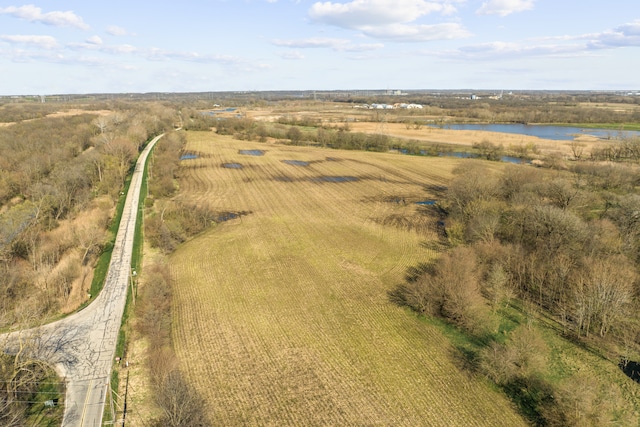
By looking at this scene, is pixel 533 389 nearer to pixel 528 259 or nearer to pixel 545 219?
pixel 528 259

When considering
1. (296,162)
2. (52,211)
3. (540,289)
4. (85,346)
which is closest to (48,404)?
(85,346)

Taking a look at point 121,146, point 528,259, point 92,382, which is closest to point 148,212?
point 121,146

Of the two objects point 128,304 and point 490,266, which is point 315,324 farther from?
point 490,266

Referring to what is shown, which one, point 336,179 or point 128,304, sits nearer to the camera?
point 128,304

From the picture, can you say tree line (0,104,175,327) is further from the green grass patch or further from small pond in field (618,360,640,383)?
small pond in field (618,360,640,383)

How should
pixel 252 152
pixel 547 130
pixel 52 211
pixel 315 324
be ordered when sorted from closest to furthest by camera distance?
1. pixel 315 324
2. pixel 52 211
3. pixel 252 152
4. pixel 547 130

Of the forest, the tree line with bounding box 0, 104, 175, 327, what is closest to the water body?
the forest
